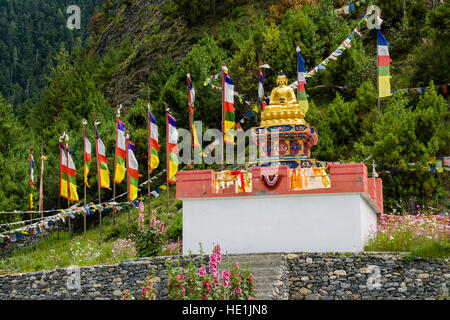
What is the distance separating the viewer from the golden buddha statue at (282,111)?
2098 centimetres

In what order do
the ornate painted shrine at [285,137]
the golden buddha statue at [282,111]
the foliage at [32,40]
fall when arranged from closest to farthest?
1. the ornate painted shrine at [285,137]
2. the golden buddha statue at [282,111]
3. the foliage at [32,40]

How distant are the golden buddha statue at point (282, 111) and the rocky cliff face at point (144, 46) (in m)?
30.4

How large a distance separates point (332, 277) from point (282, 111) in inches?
298

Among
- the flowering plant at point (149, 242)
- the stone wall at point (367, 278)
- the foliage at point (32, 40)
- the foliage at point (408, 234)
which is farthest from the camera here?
the foliage at point (32, 40)

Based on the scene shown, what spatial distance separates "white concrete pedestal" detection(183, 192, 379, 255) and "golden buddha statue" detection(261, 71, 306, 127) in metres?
4.47

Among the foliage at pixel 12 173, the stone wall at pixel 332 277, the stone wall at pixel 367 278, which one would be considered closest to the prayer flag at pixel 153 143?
the stone wall at pixel 332 277

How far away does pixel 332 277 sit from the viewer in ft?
50.0

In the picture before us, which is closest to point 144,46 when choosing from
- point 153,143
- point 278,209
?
point 153,143

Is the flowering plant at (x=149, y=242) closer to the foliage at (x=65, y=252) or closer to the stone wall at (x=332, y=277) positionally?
the stone wall at (x=332, y=277)

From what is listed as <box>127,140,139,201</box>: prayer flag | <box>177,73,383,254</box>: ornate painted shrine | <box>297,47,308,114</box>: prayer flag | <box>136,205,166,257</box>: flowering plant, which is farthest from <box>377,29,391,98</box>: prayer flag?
<box>136,205,166,257</box>: flowering plant

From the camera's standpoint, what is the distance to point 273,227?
17031 millimetres

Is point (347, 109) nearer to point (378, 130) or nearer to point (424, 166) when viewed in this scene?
point (378, 130)

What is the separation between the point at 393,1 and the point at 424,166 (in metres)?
23.9

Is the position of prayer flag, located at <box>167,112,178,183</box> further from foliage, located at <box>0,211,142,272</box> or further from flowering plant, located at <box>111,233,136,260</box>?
flowering plant, located at <box>111,233,136,260</box>
